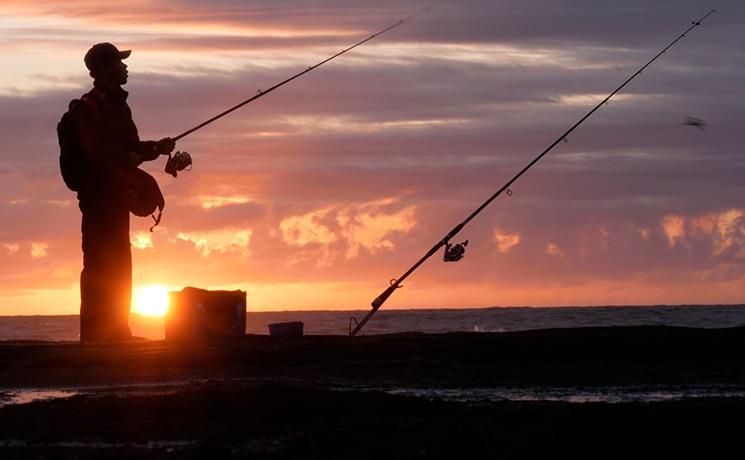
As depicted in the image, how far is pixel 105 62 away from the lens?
15492 millimetres

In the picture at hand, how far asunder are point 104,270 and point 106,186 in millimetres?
867

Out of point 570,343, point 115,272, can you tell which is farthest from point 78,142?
point 570,343

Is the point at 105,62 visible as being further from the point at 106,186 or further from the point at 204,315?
the point at 204,315

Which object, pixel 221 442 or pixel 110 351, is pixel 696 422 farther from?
pixel 110 351

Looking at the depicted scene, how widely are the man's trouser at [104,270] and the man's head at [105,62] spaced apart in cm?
119

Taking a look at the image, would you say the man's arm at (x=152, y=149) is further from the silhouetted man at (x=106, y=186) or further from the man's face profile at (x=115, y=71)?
the man's face profile at (x=115, y=71)

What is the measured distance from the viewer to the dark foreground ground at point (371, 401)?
8141 mm

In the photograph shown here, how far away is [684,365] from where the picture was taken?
13547 mm

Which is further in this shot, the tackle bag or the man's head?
the tackle bag

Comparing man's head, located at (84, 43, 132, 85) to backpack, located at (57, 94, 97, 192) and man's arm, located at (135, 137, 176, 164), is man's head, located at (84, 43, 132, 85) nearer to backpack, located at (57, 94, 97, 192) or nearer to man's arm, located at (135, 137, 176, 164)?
backpack, located at (57, 94, 97, 192)

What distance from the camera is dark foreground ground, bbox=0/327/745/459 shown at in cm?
814

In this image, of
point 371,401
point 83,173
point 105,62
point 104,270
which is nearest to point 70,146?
point 83,173

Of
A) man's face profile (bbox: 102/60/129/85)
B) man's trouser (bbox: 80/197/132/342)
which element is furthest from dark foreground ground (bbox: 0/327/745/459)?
man's face profile (bbox: 102/60/129/85)

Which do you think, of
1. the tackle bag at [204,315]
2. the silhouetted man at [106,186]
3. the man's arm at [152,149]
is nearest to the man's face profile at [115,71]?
the silhouetted man at [106,186]
